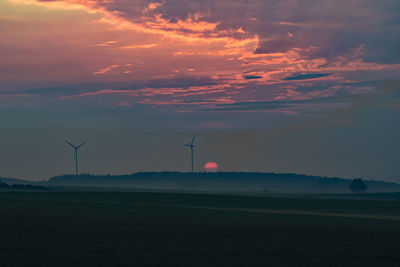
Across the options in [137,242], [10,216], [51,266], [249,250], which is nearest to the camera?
[51,266]

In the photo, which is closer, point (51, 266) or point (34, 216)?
point (51, 266)

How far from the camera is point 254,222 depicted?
197 ft

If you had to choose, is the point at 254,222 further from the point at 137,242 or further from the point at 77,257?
the point at 77,257

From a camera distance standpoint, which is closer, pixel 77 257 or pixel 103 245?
pixel 77 257

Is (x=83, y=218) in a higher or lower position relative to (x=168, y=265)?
lower

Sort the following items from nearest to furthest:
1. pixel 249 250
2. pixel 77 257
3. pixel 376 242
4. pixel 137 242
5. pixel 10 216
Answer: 1. pixel 77 257
2. pixel 249 250
3. pixel 137 242
4. pixel 376 242
5. pixel 10 216

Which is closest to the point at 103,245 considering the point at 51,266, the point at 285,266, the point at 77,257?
the point at 77,257

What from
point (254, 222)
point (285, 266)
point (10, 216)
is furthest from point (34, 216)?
point (285, 266)

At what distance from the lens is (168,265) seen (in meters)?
29.6

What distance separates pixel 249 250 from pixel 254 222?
79.2ft

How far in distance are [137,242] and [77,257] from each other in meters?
7.70

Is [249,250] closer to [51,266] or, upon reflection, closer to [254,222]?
[51,266]

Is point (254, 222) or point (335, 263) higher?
point (335, 263)

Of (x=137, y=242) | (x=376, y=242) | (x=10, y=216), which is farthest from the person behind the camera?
(x=10, y=216)
